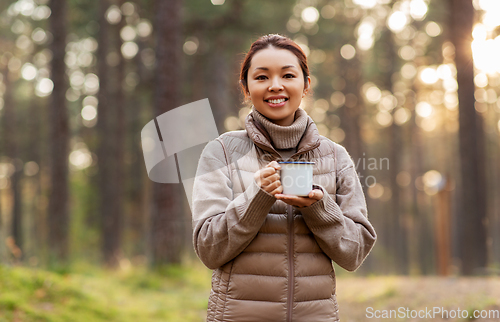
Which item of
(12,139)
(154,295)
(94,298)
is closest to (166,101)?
(154,295)

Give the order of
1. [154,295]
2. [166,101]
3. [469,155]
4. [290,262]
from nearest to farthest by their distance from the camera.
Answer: [290,262] → [154,295] → [166,101] → [469,155]

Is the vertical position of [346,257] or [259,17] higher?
[259,17]

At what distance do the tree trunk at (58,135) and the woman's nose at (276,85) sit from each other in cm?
825

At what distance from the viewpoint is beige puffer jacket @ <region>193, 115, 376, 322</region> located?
1942mm

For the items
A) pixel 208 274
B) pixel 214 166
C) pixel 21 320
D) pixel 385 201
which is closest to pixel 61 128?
pixel 208 274

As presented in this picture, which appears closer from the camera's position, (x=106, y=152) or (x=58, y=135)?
(x=58, y=135)

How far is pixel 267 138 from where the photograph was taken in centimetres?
216

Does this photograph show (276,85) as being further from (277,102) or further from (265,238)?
(265,238)

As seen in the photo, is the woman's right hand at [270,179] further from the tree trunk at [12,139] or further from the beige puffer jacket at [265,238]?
the tree trunk at [12,139]

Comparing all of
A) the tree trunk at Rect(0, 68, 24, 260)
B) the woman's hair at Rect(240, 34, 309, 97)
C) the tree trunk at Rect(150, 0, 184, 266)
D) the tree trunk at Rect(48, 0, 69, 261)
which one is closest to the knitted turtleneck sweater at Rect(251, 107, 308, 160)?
the woman's hair at Rect(240, 34, 309, 97)

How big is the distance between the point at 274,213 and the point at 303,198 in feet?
0.79

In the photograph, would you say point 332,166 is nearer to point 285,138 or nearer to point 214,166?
point 285,138

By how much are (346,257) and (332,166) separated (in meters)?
0.46

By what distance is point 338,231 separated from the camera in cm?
198
